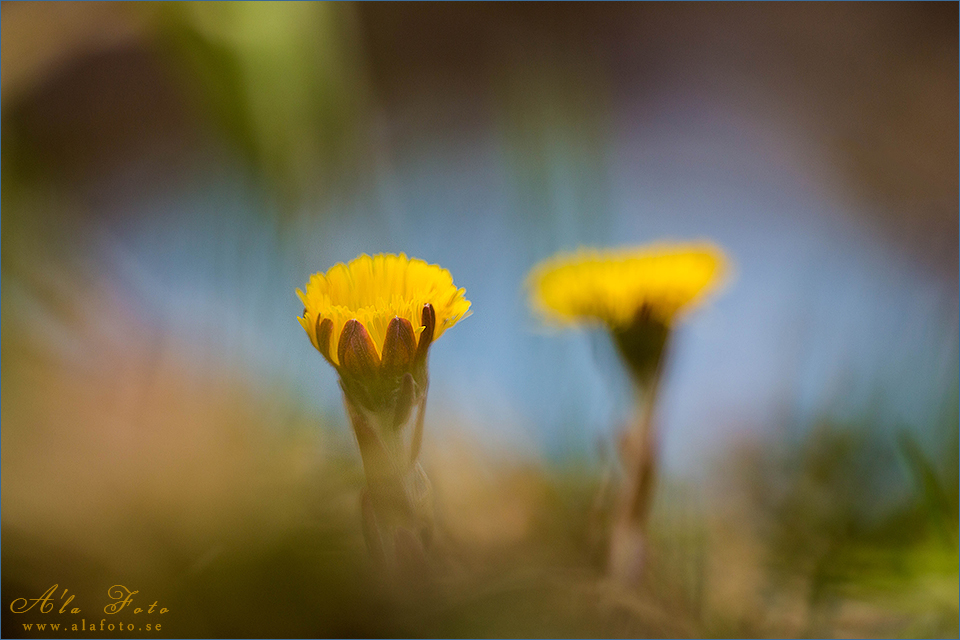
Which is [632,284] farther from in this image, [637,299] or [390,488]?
[390,488]

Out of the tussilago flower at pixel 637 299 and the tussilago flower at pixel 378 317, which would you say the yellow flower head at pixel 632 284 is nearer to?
the tussilago flower at pixel 637 299

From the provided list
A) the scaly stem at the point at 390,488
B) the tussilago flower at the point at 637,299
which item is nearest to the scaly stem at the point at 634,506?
the tussilago flower at the point at 637,299

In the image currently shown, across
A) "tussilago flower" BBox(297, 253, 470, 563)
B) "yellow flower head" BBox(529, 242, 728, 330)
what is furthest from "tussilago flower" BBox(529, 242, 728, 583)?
"tussilago flower" BBox(297, 253, 470, 563)

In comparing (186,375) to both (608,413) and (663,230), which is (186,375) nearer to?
(608,413)

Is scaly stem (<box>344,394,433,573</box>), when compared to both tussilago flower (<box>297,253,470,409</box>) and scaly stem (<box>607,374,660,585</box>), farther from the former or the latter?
scaly stem (<box>607,374,660,585</box>)

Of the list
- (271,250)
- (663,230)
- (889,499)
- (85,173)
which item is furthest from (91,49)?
(889,499)

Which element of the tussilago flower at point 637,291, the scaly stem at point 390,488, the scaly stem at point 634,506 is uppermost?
the tussilago flower at point 637,291
